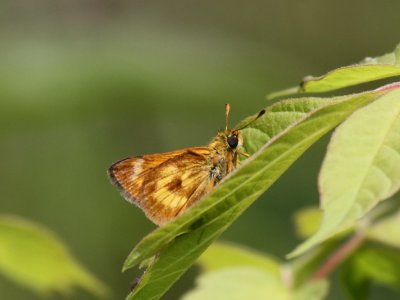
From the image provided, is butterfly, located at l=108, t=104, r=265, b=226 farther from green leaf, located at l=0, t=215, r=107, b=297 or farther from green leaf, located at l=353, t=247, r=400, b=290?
green leaf, located at l=0, t=215, r=107, b=297

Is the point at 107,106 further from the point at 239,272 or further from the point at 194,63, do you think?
the point at 239,272

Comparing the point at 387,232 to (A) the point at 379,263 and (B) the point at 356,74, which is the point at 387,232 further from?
(B) the point at 356,74

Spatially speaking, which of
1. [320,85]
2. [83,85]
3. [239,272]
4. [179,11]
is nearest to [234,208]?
[320,85]

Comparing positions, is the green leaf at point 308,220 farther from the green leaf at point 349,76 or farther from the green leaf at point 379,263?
the green leaf at point 349,76

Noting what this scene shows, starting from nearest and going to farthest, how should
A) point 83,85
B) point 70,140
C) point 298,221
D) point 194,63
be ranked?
1. point 298,221
2. point 83,85
3. point 194,63
4. point 70,140

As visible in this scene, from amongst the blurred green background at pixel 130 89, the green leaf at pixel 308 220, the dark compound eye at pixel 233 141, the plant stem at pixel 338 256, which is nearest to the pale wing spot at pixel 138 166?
the dark compound eye at pixel 233 141

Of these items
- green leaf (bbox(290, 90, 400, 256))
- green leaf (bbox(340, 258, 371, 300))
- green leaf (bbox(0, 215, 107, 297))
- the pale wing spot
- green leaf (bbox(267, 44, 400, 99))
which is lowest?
green leaf (bbox(340, 258, 371, 300))

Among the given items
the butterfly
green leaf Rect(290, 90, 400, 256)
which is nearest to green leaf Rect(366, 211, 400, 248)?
the butterfly
